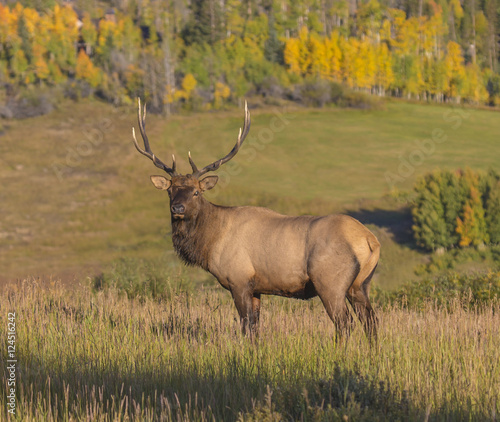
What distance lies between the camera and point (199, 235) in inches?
358

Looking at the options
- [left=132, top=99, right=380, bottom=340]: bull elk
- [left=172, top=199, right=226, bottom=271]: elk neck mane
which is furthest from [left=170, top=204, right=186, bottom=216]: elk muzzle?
[left=172, top=199, right=226, bottom=271]: elk neck mane

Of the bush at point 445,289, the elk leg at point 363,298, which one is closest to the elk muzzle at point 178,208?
the elk leg at point 363,298

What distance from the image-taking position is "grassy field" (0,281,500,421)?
5.32 m

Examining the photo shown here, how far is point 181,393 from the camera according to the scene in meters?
6.01

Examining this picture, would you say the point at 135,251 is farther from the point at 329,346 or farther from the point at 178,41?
the point at 178,41

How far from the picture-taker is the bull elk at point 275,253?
26.5 feet

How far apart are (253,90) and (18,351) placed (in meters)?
104

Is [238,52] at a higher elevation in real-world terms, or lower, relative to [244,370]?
higher

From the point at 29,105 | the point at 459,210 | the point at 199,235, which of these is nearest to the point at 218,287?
the point at 199,235

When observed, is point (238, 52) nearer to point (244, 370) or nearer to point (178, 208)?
point (178, 208)

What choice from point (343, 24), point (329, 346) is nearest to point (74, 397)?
point (329, 346)

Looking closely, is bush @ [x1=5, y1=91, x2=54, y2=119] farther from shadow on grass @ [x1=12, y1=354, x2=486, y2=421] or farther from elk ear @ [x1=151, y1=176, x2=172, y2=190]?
shadow on grass @ [x1=12, y1=354, x2=486, y2=421]

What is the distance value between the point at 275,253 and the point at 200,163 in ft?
203

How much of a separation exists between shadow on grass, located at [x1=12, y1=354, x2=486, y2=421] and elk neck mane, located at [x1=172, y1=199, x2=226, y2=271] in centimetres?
247
